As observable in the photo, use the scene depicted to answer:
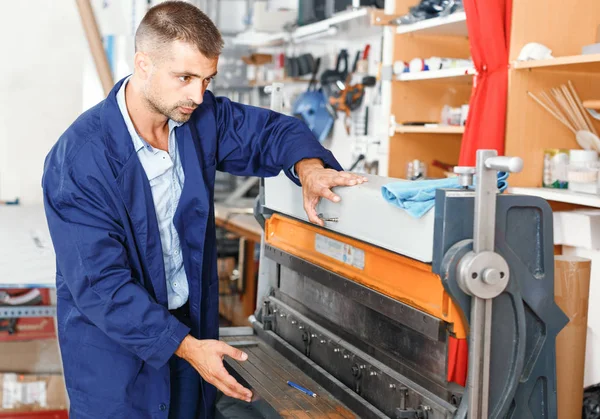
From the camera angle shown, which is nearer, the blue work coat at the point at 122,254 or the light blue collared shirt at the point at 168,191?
the blue work coat at the point at 122,254

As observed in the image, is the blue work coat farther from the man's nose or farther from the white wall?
the white wall

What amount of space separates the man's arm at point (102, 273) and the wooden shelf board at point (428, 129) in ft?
6.03

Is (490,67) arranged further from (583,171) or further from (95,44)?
(95,44)

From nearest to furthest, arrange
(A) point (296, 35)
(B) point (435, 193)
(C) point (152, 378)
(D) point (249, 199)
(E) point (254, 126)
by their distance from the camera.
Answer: (B) point (435, 193) < (C) point (152, 378) < (E) point (254, 126) < (A) point (296, 35) < (D) point (249, 199)

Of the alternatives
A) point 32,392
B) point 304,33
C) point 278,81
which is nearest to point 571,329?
point 32,392

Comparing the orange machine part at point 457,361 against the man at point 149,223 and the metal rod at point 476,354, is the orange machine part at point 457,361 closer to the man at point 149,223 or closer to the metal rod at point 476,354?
the metal rod at point 476,354

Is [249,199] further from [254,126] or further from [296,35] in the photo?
[254,126]

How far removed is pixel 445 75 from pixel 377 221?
75.5 inches

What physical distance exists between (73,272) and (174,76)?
0.49m

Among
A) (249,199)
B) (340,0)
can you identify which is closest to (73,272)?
(340,0)

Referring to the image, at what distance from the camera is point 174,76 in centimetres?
164

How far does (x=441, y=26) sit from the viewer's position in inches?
127

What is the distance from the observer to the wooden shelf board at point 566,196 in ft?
7.36

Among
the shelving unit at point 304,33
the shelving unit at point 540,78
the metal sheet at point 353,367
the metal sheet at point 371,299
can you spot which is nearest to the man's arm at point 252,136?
the metal sheet at point 371,299
